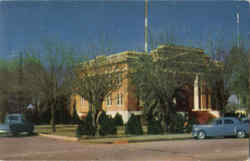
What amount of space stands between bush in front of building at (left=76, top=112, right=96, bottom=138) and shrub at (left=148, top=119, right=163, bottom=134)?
3562 millimetres

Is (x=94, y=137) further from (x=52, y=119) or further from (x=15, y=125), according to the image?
(x=15, y=125)

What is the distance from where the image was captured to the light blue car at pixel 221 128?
1569 cm

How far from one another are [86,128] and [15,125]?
3777 millimetres

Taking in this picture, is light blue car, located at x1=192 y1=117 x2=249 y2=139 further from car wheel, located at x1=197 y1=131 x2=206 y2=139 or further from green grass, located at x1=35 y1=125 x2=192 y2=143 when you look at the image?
green grass, located at x1=35 y1=125 x2=192 y2=143

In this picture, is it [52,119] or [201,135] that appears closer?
[201,135]

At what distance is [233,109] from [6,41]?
40.3ft

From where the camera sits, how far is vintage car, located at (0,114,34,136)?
12.7 m

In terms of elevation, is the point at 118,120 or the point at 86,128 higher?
the point at 118,120

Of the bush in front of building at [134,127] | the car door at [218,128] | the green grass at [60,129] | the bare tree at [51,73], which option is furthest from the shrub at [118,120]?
the car door at [218,128]

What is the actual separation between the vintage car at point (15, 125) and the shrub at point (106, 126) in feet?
11.8

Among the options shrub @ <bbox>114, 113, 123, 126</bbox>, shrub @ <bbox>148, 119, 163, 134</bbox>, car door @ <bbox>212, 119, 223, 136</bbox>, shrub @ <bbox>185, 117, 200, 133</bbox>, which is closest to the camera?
car door @ <bbox>212, 119, 223, 136</bbox>

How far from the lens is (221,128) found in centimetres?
1603

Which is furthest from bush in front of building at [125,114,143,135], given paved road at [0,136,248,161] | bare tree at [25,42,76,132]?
paved road at [0,136,248,161]

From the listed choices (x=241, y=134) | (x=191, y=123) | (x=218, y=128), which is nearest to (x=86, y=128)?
(x=191, y=123)
